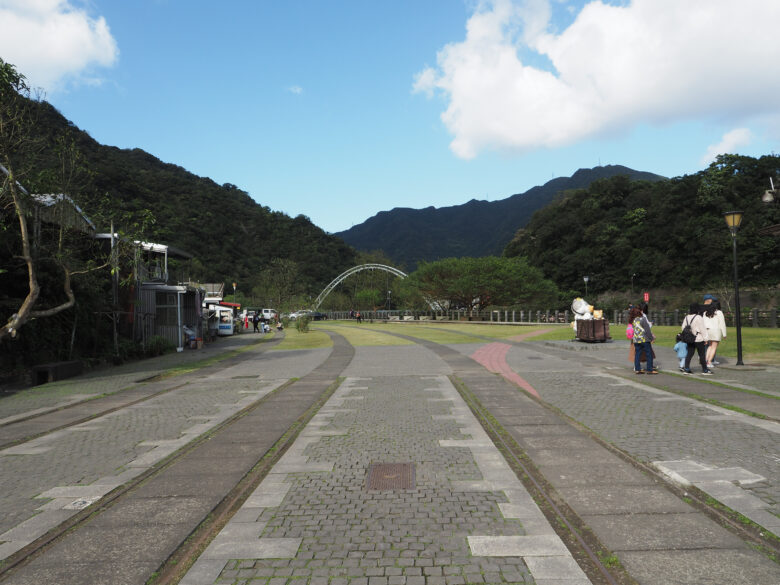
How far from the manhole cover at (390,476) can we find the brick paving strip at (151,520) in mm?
1279

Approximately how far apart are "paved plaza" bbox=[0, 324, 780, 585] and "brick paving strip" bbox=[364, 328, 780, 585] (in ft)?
0.06

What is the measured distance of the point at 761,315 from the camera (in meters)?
36.1

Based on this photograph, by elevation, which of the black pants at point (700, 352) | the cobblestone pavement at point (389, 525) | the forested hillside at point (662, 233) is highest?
the forested hillside at point (662, 233)

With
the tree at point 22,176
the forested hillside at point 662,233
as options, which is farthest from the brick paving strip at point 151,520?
the forested hillside at point 662,233

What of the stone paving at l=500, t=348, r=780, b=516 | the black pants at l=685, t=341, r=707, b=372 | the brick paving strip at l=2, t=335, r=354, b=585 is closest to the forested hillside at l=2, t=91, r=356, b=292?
the brick paving strip at l=2, t=335, r=354, b=585

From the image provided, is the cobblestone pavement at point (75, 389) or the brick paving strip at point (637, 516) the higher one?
the brick paving strip at point (637, 516)

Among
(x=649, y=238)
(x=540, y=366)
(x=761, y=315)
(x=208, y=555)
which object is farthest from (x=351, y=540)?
(x=649, y=238)

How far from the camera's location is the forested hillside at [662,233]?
67.1 meters

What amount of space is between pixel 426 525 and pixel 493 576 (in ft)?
2.82

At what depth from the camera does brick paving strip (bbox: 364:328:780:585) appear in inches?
126

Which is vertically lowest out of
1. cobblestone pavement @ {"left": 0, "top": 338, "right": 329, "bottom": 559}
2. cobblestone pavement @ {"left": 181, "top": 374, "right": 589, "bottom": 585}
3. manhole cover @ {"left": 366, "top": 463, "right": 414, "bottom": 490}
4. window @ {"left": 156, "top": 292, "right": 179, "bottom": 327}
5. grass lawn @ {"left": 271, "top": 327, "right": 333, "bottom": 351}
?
grass lawn @ {"left": 271, "top": 327, "right": 333, "bottom": 351}

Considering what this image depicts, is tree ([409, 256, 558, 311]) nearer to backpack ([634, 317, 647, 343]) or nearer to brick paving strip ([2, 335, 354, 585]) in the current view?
backpack ([634, 317, 647, 343])

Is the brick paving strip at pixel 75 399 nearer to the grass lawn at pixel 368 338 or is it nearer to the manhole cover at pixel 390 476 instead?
the manhole cover at pixel 390 476

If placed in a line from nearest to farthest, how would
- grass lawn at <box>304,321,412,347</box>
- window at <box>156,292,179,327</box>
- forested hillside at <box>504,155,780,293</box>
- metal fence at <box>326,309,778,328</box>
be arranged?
1. window at <box>156,292,179,327</box>
2. grass lawn at <box>304,321,412,347</box>
3. metal fence at <box>326,309,778,328</box>
4. forested hillside at <box>504,155,780,293</box>
